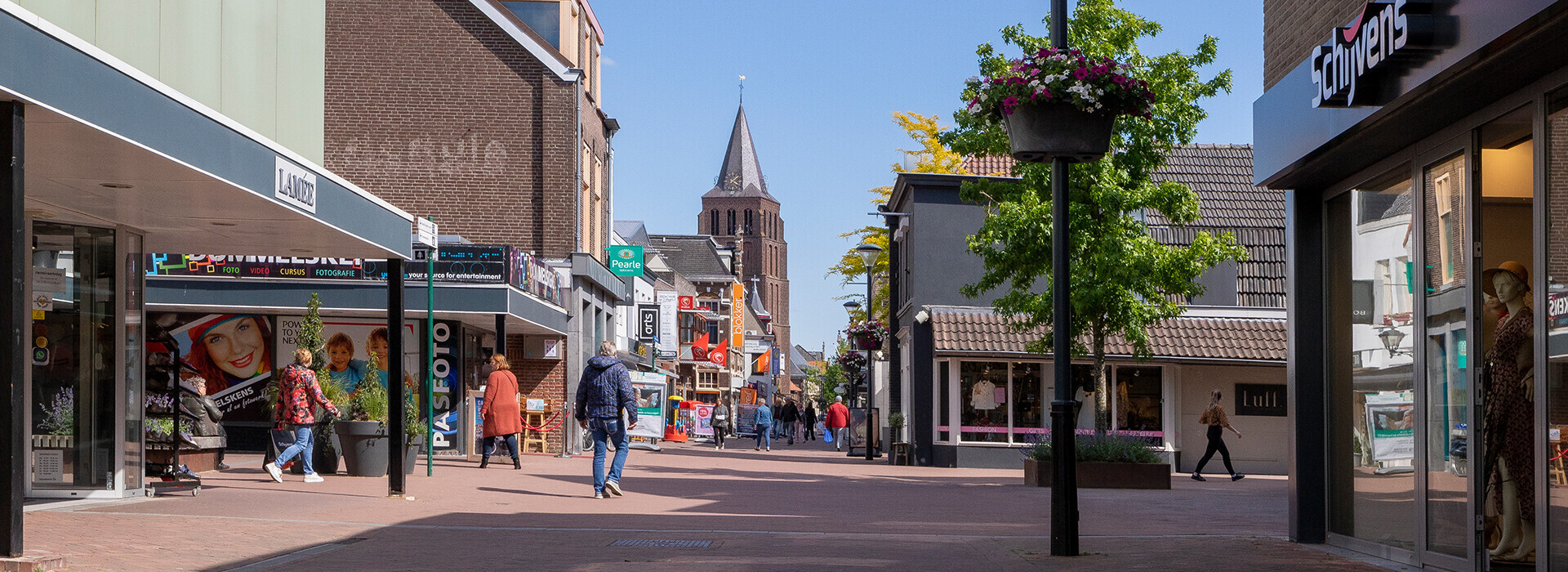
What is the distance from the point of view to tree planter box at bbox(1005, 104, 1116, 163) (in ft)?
28.4

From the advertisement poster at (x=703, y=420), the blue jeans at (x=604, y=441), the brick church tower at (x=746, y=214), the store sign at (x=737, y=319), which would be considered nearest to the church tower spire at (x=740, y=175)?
the brick church tower at (x=746, y=214)

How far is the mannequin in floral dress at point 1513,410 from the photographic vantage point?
688 cm

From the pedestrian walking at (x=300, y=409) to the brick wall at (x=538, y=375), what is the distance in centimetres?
1234

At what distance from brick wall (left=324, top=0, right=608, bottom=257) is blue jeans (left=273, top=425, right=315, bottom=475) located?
14.2 metres

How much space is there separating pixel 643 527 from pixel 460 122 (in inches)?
799

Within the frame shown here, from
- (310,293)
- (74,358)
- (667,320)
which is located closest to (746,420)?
(667,320)

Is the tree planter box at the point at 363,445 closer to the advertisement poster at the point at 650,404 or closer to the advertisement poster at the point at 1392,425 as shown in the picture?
the advertisement poster at the point at 1392,425

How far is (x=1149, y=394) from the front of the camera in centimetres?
2769

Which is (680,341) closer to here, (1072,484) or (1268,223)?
(1268,223)

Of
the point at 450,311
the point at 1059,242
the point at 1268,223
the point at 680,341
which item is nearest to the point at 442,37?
the point at 450,311

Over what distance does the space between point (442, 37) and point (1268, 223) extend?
680 inches

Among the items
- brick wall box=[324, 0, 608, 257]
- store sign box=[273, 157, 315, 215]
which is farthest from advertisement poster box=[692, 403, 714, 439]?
store sign box=[273, 157, 315, 215]

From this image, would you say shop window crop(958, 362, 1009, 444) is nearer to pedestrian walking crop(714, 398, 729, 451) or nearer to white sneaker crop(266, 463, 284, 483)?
pedestrian walking crop(714, 398, 729, 451)

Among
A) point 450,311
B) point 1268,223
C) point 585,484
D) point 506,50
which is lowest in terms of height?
point 585,484
